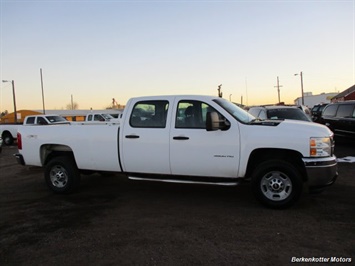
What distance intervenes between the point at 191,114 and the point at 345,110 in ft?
29.9

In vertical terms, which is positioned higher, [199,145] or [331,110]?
[331,110]

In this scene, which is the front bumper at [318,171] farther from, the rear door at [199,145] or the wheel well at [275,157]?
the rear door at [199,145]

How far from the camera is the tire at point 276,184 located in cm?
564

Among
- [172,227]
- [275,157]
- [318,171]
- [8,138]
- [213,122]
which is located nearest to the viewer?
[172,227]

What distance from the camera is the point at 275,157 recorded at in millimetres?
5961

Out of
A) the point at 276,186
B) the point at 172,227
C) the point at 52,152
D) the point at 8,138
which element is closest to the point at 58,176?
the point at 52,152

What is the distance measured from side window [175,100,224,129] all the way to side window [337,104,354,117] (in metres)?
8.69

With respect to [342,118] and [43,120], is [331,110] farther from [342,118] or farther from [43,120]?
[43,120]

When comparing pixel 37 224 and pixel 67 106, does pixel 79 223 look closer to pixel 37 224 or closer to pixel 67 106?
pixel 37 224

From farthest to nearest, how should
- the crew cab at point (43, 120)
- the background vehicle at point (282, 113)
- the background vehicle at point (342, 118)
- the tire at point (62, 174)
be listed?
the crew cab at point (43, 120) < the background vehicle at point (342, 118) < the background vehicle at point (282, 113) < the tire at point (62, 174)

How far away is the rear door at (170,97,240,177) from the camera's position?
5.91m

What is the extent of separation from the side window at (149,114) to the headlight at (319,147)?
8.32 feet

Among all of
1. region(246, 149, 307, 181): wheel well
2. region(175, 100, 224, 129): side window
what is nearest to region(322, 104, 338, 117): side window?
region(246, 149, 307, 181): wheel well

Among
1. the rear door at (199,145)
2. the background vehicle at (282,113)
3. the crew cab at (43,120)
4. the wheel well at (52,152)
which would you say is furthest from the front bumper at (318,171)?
the crew cab at (43,120)
